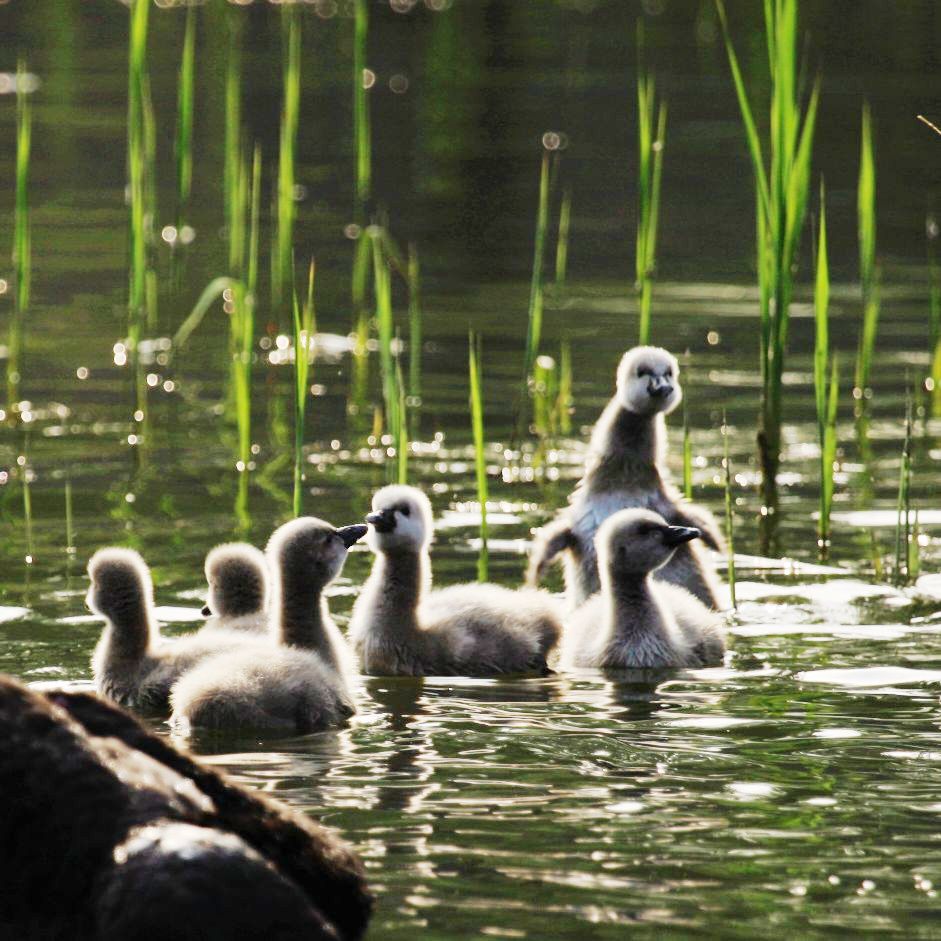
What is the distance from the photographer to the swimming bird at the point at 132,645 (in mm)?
7383

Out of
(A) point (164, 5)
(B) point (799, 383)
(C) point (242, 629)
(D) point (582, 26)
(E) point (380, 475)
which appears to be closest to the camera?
(C) point (242, 629)

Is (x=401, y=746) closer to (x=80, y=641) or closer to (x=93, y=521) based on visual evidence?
(x=80, y=641)

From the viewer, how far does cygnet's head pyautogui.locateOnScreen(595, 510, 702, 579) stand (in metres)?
8.14

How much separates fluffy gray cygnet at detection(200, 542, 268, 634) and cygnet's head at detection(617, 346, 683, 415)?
75.5 inches

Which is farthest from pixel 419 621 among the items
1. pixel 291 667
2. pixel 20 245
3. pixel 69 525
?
pixel 20 245

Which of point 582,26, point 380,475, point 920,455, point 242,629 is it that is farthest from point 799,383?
point 582,26

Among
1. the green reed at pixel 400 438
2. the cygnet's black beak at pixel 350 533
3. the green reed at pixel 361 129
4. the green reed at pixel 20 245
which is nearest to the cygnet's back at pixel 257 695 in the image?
the cygnet's black beak at pixel 350 533

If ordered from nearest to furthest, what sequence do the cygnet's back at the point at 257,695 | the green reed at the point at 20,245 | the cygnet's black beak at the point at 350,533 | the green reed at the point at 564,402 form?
1. the cygnet's back at the point at 257,695
2. the cygnet's black beak at the point at 350,533
3. the green reed at the point at 20,245
4. the green reed at the point at 564,402

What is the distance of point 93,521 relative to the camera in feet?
33.5

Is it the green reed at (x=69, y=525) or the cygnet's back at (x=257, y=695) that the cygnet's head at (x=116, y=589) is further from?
the green reed at (x=69, y=525)

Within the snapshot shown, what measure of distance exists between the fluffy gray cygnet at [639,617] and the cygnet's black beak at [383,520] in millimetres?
795

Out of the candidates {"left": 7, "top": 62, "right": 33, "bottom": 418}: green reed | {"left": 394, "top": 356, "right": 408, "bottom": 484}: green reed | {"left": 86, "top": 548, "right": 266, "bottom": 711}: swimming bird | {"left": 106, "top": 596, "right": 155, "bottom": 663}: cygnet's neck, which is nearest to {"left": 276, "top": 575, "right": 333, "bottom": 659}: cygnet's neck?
{"left": 86, "top": 548, "right": 266, "bottom": 711}: swimming bird

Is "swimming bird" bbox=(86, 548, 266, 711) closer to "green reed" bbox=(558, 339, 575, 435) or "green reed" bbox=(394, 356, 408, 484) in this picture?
"green reed" bbox=(394, 356, 408, 484)

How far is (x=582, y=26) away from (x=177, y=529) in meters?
29.6
